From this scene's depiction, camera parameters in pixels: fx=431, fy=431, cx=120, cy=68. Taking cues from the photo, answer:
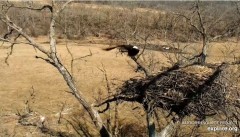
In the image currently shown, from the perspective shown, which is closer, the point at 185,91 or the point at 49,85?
the point at 185,91

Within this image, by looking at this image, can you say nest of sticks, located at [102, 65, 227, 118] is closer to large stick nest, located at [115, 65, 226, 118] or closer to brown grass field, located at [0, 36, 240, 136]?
large stick nest, located at [115, 65, 226, 118]

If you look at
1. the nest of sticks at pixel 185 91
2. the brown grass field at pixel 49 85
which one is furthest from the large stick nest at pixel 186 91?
the brown grass field at pixel 49 85

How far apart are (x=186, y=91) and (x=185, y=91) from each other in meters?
0.02

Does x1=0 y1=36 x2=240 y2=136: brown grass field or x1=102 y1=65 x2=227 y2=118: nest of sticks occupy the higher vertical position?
x1=102 y1=65 x2=227 y2=118: nest of sticks

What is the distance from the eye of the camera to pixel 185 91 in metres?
7.77

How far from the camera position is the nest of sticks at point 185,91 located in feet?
24.4

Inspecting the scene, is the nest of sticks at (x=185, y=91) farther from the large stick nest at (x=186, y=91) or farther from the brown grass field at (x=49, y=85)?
the brown grass field at (x=49, y=85)

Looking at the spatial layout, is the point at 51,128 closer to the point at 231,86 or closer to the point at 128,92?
the point at 128,92

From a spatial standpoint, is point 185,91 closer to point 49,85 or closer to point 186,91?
point 186,91

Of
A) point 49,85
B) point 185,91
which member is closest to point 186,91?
point 185,91

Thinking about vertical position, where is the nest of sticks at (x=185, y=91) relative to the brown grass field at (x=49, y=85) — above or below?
above

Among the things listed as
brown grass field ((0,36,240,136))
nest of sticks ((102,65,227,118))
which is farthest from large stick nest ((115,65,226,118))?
brown grass field ((0,36,240,136))

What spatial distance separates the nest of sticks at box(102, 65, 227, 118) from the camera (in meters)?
7.45

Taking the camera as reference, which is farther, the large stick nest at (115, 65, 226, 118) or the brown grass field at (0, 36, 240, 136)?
the brown grass field at (0, 36, 240, 136)
